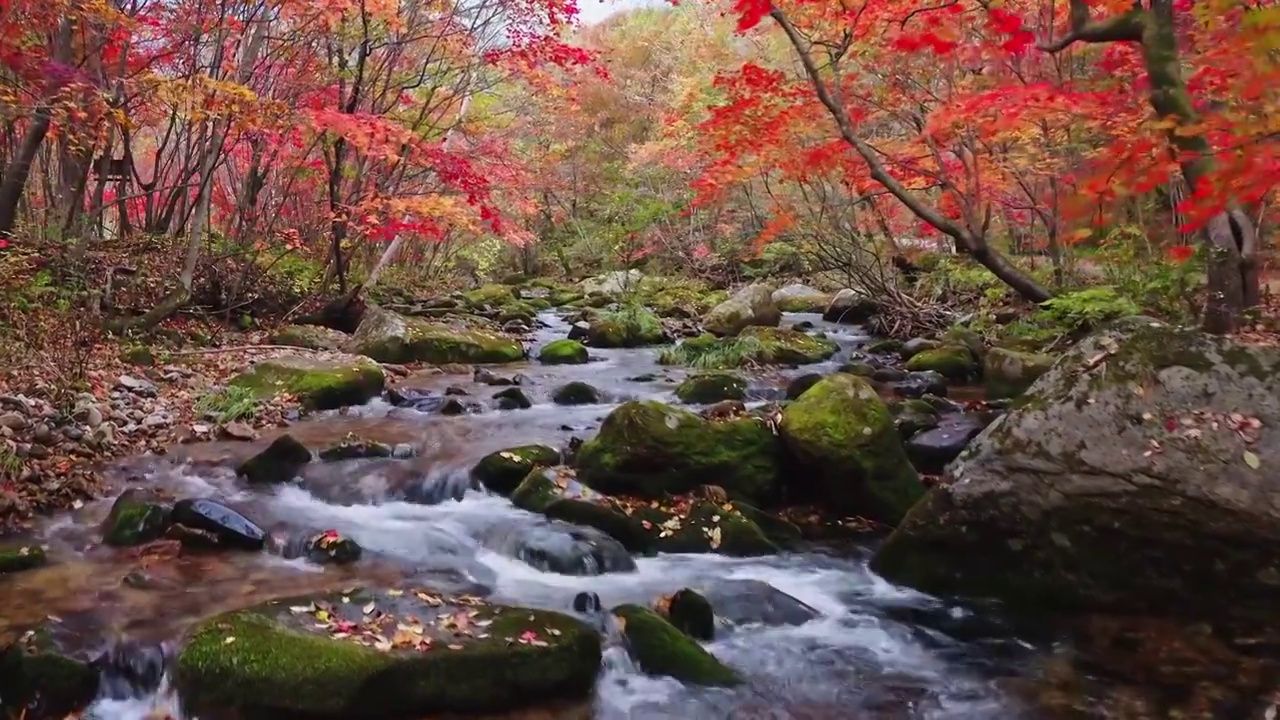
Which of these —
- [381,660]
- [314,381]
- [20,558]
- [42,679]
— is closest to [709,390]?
[314,381]

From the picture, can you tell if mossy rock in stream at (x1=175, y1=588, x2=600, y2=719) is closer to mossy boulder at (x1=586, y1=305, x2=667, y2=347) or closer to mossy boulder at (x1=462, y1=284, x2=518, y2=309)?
mossy boulder at (x1=586, y1=305, x2=667, y2=347)

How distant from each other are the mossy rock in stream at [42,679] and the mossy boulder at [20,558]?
117cm

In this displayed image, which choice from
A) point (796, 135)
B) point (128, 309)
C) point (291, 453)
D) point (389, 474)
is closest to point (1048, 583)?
point (389, 474)

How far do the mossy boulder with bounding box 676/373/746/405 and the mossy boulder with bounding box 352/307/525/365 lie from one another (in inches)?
161

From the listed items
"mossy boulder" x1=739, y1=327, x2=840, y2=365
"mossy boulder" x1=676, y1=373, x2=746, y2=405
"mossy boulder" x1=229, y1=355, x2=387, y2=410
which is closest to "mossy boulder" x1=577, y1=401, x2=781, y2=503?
"mossy boulder" x1=676, y1=373, x2=746, y2=405

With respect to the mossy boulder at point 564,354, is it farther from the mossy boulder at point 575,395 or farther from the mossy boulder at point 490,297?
the mossy boulder at point 490,297

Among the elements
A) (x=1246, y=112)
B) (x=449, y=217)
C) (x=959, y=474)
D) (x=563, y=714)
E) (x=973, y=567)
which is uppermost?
(x=1246, y=112)

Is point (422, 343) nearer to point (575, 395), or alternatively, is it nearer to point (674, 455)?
point (575, 395)

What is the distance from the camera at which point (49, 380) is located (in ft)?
23.1

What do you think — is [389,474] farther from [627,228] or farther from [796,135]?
[627,228]

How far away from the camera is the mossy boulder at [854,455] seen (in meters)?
6.27

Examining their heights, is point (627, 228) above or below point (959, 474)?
above

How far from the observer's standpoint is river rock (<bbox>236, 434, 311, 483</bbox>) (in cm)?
673

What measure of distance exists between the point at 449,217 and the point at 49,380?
237 inches
